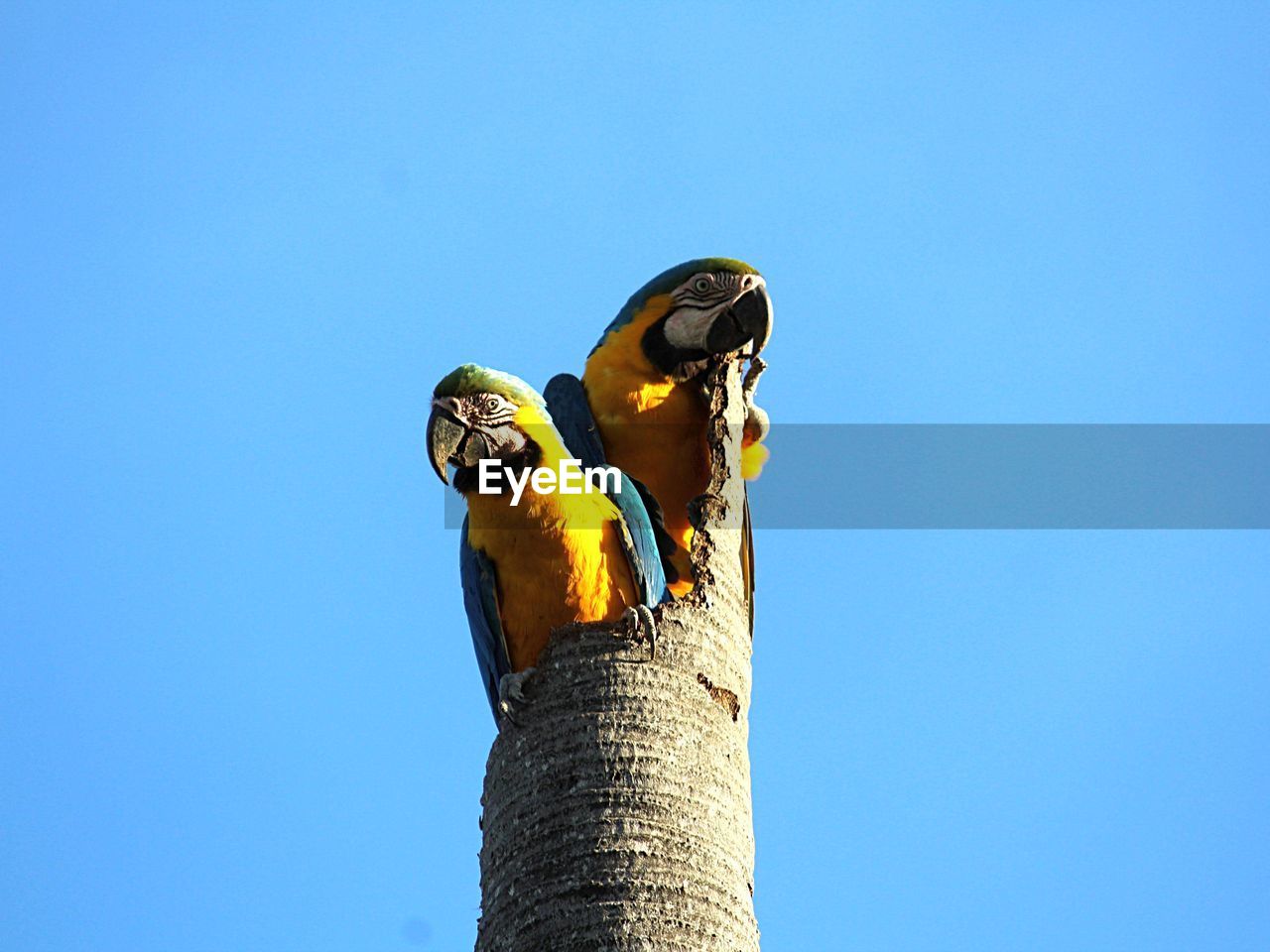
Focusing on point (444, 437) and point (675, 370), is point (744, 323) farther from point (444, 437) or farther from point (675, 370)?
point (444, 437)

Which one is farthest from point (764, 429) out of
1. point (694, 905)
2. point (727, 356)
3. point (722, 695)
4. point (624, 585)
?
point (694, 905)

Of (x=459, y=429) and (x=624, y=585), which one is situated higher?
(x=459, y=429)

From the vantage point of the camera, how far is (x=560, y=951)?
112 inches

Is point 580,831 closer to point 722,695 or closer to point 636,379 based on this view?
point 722,695

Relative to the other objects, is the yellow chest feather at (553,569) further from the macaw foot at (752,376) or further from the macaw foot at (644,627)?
the macaw foot at (752,376)

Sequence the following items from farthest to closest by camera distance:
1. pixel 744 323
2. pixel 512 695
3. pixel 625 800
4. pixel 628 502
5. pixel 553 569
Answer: pixel 744 323 → pixel 628 502 → pixel 553 569 → pixel 512 695 → pixel 625 800

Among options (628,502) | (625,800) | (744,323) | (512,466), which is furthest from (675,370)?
(625,800)

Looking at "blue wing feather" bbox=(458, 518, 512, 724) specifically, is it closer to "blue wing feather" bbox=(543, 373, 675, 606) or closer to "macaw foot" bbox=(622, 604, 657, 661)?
"blue wing feather" bbox=(543, 373, 675, 606)

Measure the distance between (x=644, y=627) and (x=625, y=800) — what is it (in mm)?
482

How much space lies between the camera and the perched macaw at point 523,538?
399cm

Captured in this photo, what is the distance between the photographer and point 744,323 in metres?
4.89

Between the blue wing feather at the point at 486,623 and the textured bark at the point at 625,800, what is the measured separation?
1.84ft

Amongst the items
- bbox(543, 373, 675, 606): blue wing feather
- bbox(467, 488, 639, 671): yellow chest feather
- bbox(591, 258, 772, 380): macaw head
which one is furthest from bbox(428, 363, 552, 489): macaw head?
bbox(591, 258, 772, 380): macaw head

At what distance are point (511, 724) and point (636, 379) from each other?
192 cm
